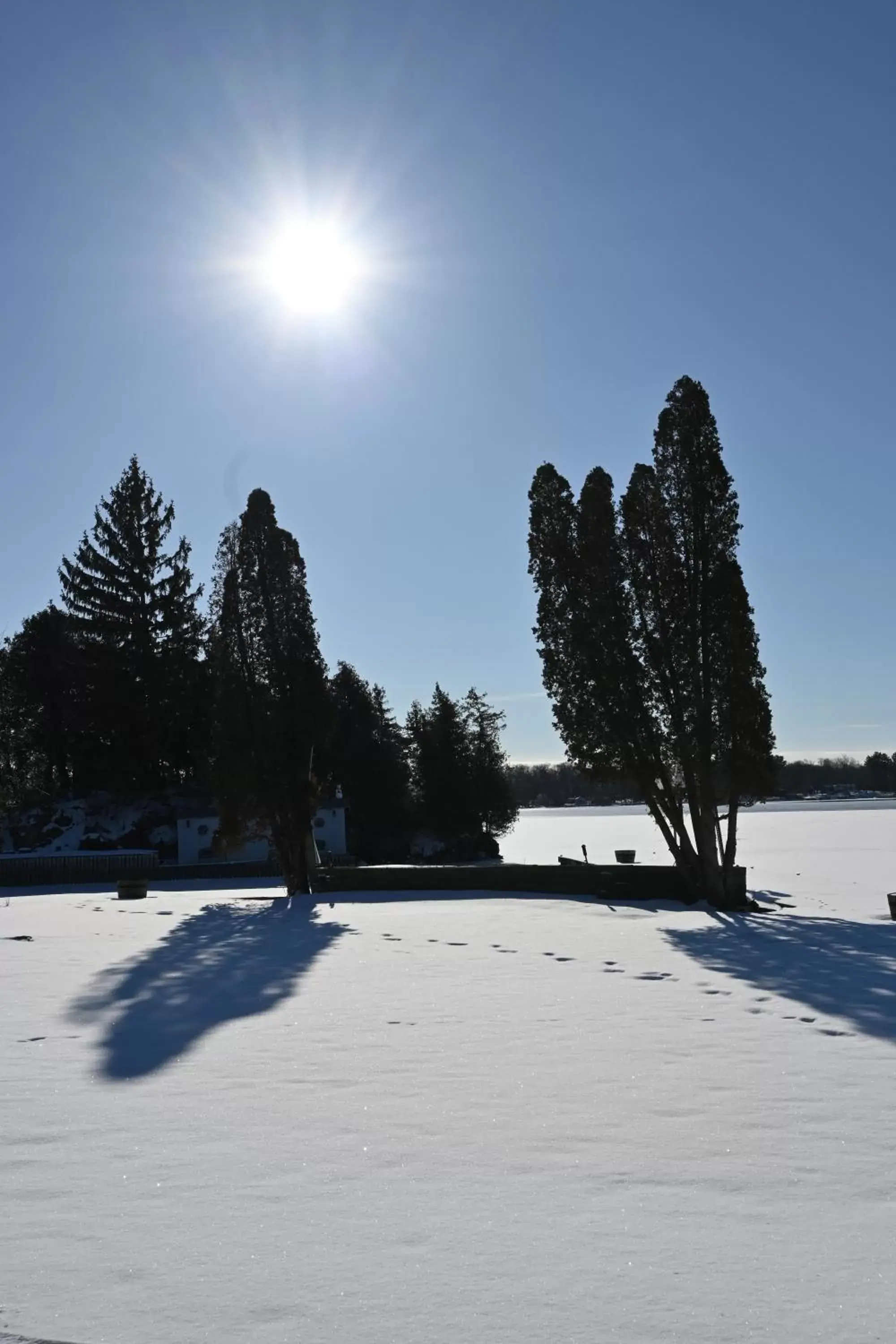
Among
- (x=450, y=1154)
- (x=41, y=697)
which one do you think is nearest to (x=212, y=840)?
(x=41, y=697)

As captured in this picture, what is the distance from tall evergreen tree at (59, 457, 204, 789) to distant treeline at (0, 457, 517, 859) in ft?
0.27

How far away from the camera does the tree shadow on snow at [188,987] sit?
8.59 meters

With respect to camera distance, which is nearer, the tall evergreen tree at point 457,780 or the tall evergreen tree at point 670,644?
the tall evergreen tree at point 670,644

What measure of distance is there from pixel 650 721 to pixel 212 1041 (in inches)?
703

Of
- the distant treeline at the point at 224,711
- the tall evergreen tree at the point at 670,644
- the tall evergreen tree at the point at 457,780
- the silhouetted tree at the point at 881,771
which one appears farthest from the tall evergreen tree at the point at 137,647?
the silhouetted tree at the point at 881,771

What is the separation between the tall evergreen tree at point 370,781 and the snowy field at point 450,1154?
52.1 meters

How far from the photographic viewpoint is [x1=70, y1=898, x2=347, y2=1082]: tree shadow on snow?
8586mm

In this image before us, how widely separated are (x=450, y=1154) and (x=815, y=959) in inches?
363

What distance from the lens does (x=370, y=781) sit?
66438 mm

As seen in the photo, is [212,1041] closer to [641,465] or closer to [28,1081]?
[28,1081]

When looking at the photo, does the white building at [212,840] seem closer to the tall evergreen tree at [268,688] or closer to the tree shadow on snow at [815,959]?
the tall evergreen tree at [268,688]

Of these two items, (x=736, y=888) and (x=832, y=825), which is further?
(x=832, y=825)

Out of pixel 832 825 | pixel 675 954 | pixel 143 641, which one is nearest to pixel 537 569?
pixel 675 954

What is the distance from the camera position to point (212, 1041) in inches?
345
